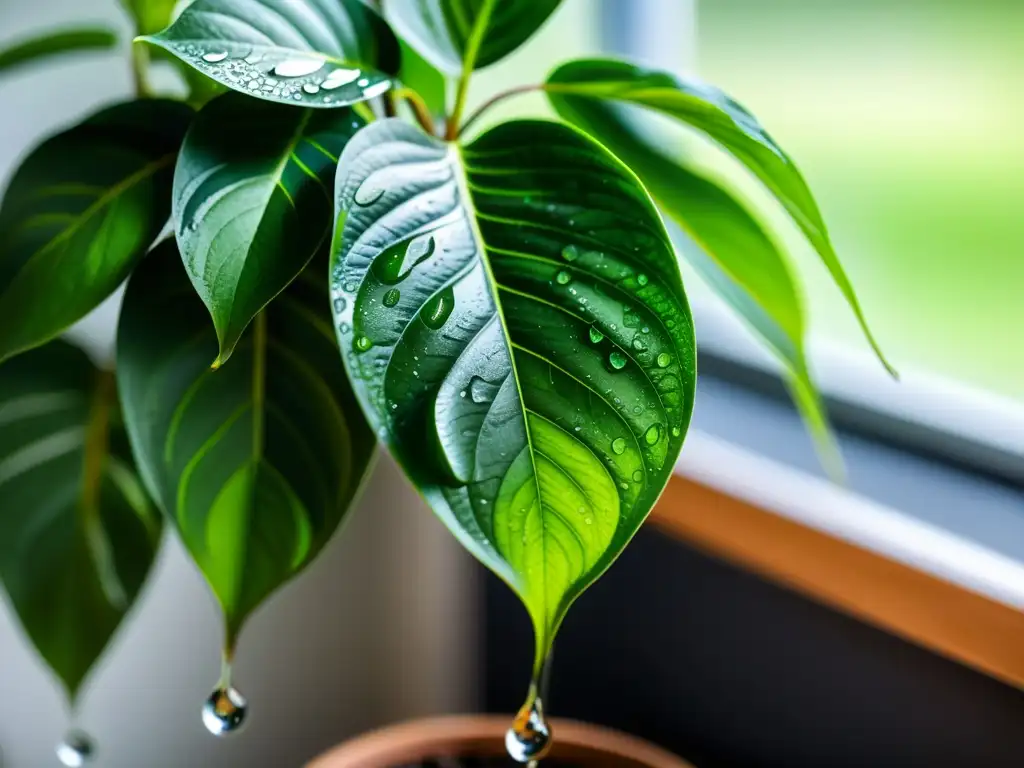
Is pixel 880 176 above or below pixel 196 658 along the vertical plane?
above

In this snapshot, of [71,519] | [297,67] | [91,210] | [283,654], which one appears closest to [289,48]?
[297,67]

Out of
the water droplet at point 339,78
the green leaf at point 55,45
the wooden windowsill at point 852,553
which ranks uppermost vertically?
the water droplet at point 339,78

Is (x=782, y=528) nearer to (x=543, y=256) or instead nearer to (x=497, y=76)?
(x=543, y=256)

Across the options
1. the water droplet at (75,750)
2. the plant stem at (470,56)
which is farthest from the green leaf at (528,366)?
the water droplet at (75,750)

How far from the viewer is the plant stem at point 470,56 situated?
506 millimetres

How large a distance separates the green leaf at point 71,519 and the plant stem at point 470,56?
0.31m

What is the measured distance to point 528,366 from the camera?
37 centimetres

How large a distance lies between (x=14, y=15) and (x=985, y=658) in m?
0.86

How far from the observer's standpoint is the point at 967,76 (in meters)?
1.32

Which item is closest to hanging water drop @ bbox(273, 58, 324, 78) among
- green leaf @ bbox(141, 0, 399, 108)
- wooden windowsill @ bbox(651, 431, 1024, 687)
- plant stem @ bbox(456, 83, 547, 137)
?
green leaf @ bbox(141, 0, 399, 108)

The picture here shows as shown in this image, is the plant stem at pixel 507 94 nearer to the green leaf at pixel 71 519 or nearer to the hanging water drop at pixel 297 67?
the hanging water drop at pixel 297 67

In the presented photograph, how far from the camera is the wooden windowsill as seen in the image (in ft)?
1.86

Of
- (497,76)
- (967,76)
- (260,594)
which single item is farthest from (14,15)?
(967,76)

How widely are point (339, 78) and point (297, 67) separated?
0.02m
